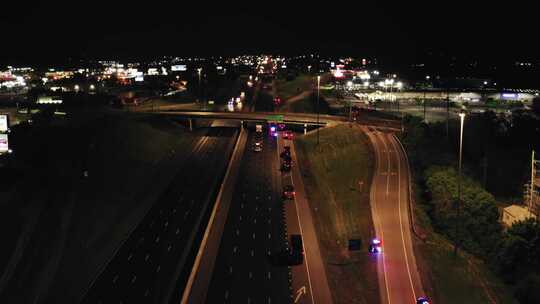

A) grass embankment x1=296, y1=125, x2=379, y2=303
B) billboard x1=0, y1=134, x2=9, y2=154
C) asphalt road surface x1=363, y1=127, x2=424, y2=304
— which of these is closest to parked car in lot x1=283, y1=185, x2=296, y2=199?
grass embankment x1=296, y1=125, x2=379, y2=303

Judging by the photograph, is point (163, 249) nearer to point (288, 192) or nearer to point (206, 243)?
point (206, 243)

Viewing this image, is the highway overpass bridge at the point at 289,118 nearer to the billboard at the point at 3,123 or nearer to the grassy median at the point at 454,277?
the billboard at the point at 3,123

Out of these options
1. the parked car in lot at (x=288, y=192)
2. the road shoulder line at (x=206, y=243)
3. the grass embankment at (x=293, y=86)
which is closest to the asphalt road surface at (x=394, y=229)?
the parked car in lot at (x=288, y=192)

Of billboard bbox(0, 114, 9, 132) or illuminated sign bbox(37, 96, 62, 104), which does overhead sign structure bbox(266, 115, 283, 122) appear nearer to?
billboard bbox(0, 114, 9, 132)

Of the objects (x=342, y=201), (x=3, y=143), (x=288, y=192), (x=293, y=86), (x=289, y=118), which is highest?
(x=293, y=86)

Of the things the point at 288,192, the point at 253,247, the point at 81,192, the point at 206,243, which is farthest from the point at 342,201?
the point at 81,192

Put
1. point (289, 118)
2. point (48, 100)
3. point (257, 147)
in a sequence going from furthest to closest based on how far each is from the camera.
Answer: point (48, 100) → point (289, 118) → point (257, 147)

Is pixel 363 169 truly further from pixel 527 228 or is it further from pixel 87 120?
pixel 87 120

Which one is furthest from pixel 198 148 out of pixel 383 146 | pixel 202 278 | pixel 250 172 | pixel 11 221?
pixel 202 278

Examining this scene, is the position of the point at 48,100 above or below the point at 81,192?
above
